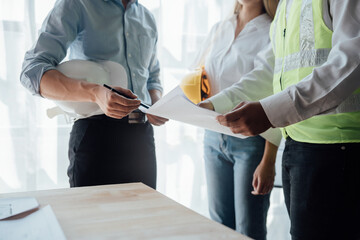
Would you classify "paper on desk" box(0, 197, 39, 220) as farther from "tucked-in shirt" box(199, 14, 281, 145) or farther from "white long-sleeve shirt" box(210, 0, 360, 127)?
"tucked-in shirt" box(199, 14, 281, 145)

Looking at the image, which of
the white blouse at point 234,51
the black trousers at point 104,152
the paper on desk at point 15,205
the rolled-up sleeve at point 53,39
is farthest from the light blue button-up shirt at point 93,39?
the paper on desk at point 15,205

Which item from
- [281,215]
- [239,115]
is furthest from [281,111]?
[281,215]

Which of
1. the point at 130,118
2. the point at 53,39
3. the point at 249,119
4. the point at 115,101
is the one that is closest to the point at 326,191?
Answer: the point at 249,119

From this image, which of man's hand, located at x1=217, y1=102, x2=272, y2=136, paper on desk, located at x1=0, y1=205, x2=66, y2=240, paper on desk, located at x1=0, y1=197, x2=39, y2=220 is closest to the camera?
paper on desk, located at x1=0, y1=205, x2=66, y2=240

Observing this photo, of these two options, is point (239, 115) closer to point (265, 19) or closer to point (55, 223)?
point (55, 223)

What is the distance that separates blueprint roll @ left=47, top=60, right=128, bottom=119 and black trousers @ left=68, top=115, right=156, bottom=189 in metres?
0.04

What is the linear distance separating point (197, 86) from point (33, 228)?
109cm

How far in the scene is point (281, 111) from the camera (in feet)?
2.77

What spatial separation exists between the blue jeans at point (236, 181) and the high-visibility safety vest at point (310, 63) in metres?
0.42

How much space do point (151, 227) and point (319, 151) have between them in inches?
18.4

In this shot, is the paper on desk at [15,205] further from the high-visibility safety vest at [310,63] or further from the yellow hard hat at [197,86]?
the yellow hard hat at [197,86]

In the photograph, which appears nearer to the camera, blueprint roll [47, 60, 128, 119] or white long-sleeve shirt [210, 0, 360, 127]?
white long-sleeve shirt [210, 0, 360, 127]

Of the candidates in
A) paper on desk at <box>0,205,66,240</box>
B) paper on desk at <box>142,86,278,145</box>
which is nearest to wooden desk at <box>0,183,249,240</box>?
paper on desk at <box>0,205,66,240</box>

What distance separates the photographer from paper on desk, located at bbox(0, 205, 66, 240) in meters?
0.55
